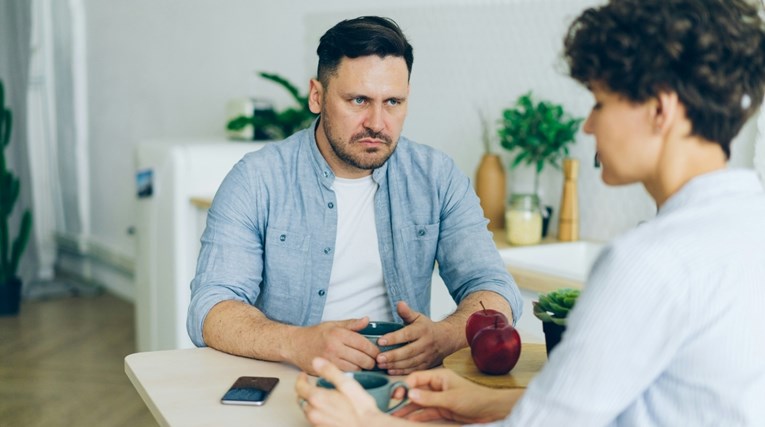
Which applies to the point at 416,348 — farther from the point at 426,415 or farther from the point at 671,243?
the point at 671,243

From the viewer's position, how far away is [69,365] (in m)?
4.46

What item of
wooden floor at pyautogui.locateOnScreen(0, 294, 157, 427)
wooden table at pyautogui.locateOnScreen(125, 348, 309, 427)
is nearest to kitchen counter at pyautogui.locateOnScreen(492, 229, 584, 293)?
wooden table at pyautogui.locateOnScreen(125, 348, 309, 427)

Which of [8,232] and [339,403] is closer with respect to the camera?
[339,403]

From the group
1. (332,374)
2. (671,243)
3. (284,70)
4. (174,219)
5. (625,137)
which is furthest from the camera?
(284,70)

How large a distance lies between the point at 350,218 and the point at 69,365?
285 cm

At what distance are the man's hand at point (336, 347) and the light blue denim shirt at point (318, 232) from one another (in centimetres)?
36

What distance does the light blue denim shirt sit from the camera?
1997 millimetres

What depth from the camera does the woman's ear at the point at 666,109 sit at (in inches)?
41.6

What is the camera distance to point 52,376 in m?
4.27

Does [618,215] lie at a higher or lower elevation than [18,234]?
higher

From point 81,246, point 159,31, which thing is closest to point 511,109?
point 159,31

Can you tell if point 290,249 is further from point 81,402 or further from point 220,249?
point 81,402

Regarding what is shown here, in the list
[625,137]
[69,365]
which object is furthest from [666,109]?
[69,365]

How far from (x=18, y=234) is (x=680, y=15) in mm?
5443
